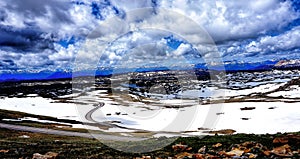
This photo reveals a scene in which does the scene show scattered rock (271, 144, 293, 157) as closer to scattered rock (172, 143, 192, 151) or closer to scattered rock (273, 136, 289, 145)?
scattered rock (273, 136, 289, 145)

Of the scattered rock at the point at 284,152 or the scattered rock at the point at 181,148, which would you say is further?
the scattered rock at the point at 181,148

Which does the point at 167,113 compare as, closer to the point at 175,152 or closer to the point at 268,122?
the point at 268,122

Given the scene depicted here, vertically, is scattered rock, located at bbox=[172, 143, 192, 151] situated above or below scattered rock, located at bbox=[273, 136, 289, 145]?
below

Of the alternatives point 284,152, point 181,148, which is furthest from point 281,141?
point 181,148

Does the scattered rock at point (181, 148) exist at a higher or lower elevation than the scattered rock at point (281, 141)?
lower

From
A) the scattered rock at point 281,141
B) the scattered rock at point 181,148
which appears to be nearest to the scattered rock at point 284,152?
the scattered rock at point 281,141

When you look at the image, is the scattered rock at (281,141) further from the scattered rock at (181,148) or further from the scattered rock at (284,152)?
the scattered rock at (181,148)

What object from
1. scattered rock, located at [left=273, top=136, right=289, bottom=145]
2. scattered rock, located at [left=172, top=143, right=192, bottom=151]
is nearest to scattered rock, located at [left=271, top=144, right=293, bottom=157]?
scattered rock, located at [left=273, top=136, right=289, bottom=145]

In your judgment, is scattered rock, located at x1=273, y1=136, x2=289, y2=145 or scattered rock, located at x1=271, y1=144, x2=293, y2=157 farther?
scattered rock, located at x1=273, y1=136, x2=289, y2=145

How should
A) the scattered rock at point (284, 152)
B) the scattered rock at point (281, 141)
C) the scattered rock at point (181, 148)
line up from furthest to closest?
the scattered rock at point (181, 148) < the scattered rock at point (281, 141) < the scattered rock at point (284, 152)

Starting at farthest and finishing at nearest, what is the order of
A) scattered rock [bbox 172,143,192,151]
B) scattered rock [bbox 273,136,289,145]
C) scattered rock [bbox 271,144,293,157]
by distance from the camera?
scattered rock [bbox 172,143,192,151], scattered rock [bbox 273,136,289,145], scattered rock [bbox 271,144,293,157]

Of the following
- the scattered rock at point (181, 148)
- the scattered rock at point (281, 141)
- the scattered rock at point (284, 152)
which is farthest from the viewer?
the scattered rock at point (181, 148)
